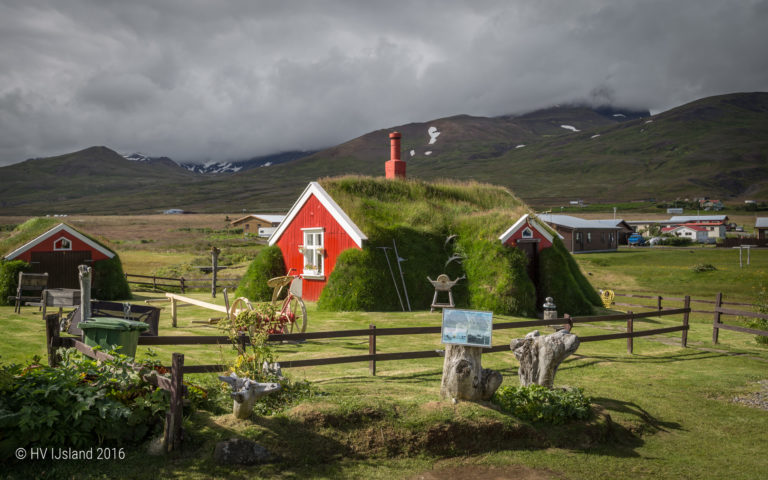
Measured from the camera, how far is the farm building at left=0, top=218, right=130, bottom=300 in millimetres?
24141

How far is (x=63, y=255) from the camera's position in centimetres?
2508

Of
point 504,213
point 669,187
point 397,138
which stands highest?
point 669,187

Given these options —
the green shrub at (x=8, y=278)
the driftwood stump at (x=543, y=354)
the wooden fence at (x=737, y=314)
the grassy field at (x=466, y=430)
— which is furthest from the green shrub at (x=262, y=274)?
the wooden fence at (x=737, y=314)

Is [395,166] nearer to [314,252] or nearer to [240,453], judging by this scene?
[314,252]

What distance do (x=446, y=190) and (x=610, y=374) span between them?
48.5 feet

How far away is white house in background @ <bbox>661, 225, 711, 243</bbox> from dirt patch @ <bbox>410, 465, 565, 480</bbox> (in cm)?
8935

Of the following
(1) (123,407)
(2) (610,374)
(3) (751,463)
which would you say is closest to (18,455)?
(1) (123,407)

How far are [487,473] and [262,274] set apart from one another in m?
18.5

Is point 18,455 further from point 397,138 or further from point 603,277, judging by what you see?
point 603,277

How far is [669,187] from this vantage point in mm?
174375

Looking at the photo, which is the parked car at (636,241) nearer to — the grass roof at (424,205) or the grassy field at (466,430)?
the grass roof at (424,205)

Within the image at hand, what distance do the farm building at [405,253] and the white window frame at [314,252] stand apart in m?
0.04

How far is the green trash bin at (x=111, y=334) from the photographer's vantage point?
779cm

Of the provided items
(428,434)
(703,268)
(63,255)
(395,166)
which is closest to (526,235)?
(395,166)
